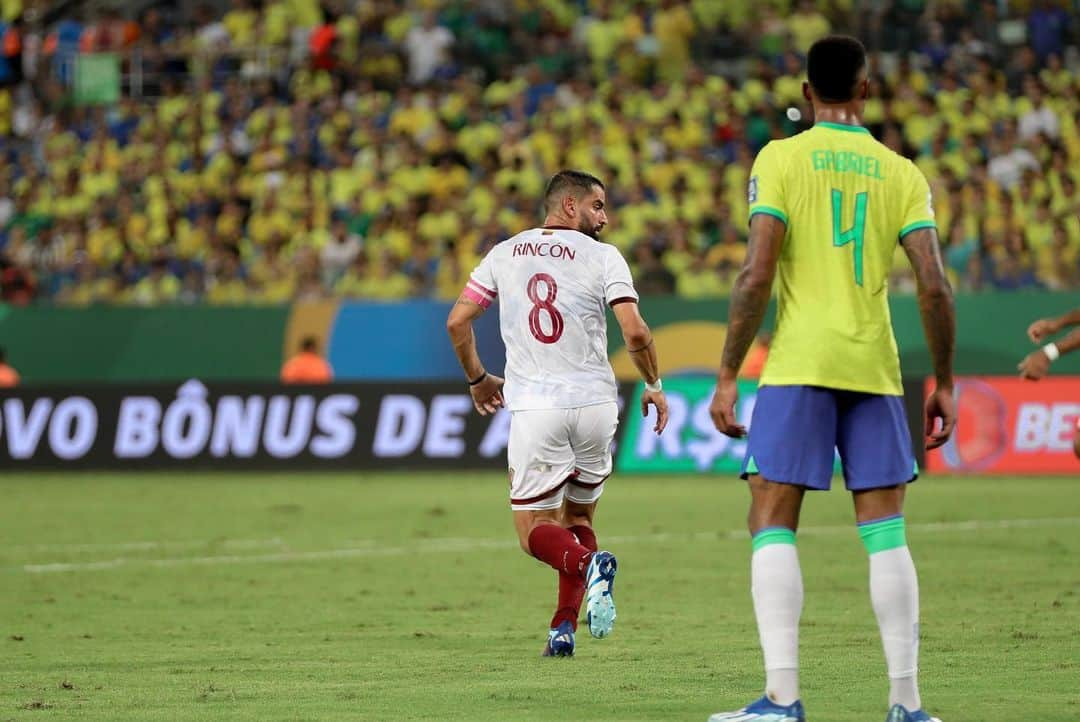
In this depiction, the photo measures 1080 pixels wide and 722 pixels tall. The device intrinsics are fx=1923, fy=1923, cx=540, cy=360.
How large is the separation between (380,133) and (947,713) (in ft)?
72.0

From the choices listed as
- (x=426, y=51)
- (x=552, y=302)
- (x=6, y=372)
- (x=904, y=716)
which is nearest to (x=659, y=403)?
(x=552, y=302)

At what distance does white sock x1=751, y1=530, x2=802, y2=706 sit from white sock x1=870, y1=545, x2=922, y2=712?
10.9 inches

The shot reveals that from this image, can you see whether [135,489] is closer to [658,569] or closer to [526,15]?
[658,569]

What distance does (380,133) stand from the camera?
2811 centimetres

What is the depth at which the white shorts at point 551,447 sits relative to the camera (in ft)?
29.7

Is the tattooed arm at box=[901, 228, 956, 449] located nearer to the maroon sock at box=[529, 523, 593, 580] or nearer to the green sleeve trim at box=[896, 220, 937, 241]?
the green sleeve trim at box=[896, 220, 937, 241]

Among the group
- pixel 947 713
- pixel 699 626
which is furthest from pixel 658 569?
pixel 947 713

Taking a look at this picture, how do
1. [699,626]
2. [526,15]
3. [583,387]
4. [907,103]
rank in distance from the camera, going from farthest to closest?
[526,15] → [907,103] → [699,626] → [583,387]

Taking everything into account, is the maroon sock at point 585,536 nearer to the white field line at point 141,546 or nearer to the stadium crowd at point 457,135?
the white field line at point 141,546

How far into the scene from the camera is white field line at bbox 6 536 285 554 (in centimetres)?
1493

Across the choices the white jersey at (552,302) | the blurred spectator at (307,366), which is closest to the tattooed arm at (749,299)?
the white jersey at (552,302)

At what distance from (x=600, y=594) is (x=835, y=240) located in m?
2.53

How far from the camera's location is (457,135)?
27781mm

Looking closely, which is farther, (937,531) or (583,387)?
(937,531)
